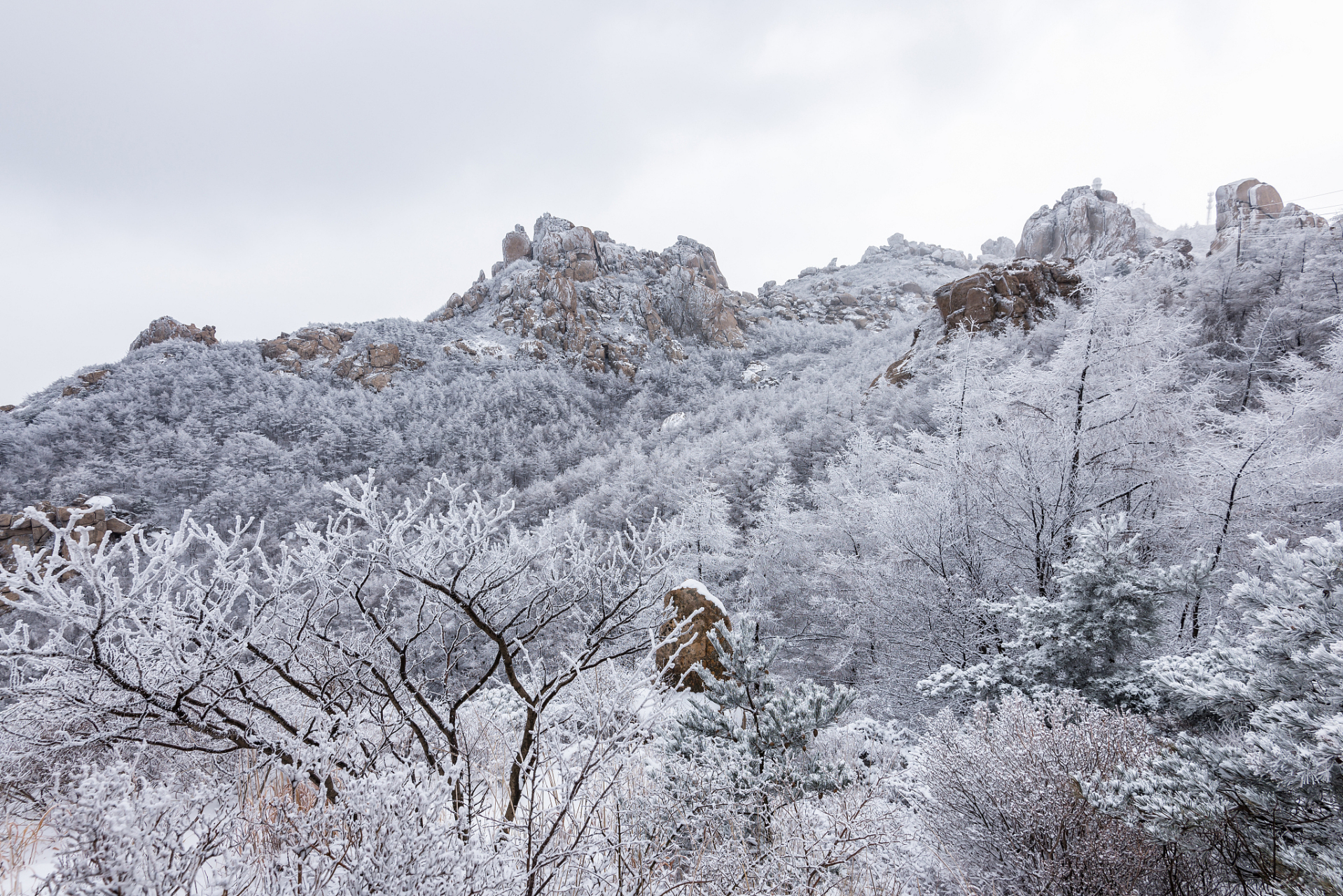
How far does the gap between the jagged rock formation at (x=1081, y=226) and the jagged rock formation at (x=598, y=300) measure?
22879 millimetres

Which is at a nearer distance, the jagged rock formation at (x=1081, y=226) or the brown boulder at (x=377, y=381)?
the jagged rock formation at (x=1081, y=226)

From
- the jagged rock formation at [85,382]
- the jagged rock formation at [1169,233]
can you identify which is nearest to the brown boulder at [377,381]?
the jagged rock formation at [85,382]

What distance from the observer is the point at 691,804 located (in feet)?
10.9

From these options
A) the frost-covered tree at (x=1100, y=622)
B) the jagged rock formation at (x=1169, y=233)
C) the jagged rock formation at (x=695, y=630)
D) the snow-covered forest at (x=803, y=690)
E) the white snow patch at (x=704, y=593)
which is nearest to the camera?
the snow-covered forest at (x=803, y=690)

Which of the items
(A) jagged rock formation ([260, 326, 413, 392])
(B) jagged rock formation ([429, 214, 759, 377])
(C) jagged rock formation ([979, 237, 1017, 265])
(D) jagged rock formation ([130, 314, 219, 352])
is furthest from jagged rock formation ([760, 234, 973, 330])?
(D) jagged rock formation ([130, 314, 219, 352])

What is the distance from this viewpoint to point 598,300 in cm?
4378

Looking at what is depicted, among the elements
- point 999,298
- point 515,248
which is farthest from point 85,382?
point 999,298

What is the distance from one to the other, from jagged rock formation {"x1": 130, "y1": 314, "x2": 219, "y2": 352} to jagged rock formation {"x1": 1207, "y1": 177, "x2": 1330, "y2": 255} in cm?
5745

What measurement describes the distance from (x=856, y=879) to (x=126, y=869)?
12.2ft

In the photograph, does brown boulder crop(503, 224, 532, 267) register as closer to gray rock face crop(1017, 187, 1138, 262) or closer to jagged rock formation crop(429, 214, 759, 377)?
jagged rock formation crop(429, 214, 759, 377)

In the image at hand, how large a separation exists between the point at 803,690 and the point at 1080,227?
44696 millimetres

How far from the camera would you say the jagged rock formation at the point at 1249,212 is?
1884 cm

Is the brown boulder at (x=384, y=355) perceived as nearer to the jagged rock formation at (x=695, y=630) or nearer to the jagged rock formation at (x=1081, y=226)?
the jagged rock formation at (x=695, y=630)

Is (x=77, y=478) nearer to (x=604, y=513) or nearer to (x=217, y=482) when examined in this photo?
(x=217, y=482)
